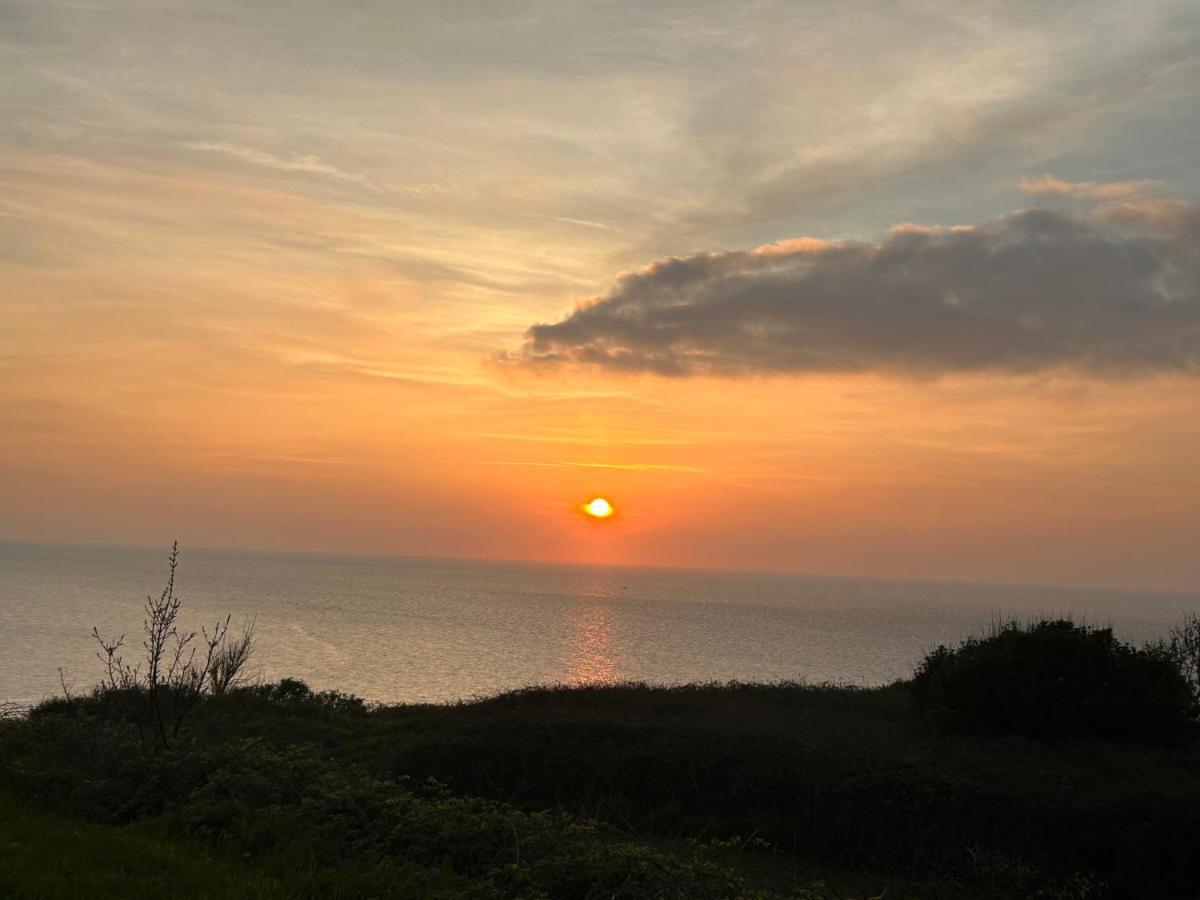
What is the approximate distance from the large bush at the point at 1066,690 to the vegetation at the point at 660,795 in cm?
5

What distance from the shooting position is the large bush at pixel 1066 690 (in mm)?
20453

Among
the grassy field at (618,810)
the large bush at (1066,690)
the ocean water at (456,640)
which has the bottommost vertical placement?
the ocean water at (456,640)

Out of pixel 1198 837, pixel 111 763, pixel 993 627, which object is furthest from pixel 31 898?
pixel 993 627

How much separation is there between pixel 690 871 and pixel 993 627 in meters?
19.7

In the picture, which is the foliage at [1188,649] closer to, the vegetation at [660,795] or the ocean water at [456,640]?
the vegetation at [660,795]

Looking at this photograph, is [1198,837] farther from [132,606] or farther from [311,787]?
[132,606]

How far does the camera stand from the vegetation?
10.4 meters

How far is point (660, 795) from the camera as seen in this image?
54.9 feet

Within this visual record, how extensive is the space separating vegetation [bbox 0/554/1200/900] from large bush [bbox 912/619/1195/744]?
48mm

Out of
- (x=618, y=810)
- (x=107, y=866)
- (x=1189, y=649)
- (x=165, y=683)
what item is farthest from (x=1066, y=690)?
(x=165, y=683)

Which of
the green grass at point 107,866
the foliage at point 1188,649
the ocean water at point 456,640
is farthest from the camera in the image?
the ocean water at point 456,640

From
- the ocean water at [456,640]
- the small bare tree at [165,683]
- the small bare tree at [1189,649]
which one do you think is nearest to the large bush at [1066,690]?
the small bare tree at [1189,649]

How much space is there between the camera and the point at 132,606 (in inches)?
5335

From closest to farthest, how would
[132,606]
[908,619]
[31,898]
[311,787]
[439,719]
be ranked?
1. [31,898]
2. [311,787]
3. [439,719]
4. [132,606]
5. [908,619]
